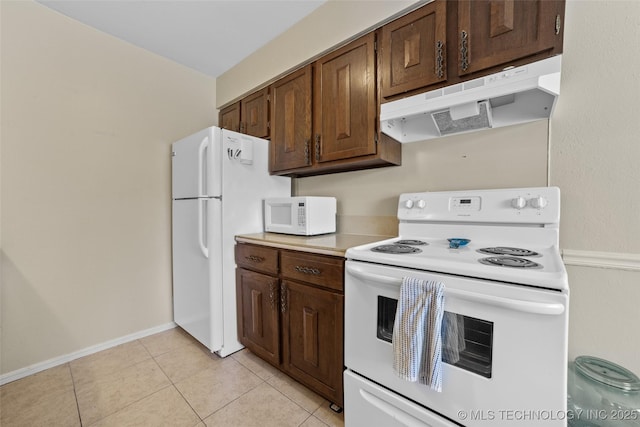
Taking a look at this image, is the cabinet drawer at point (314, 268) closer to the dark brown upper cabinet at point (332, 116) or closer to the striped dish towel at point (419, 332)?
the striped dish towel at point (419, 332)

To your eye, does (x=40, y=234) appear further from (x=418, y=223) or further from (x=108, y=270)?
(x=418, y=223)

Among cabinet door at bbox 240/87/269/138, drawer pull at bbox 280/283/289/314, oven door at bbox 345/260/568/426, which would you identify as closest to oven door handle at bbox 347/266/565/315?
oven door at bbox 345/260/568/426

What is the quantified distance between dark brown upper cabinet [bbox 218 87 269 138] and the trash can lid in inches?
90.6

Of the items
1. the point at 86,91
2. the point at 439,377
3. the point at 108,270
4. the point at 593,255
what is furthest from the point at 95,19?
the point at 593,255

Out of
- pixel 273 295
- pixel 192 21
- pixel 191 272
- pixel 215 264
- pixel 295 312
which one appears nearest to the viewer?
pixel 295 312

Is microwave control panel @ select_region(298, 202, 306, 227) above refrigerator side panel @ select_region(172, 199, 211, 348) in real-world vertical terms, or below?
above

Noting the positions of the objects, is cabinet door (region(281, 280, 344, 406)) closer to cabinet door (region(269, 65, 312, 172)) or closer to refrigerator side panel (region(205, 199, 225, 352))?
refrigerator side panel (region(205, 199, 225, 352))

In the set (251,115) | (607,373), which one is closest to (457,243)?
(607,373)

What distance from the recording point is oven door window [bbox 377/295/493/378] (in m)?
0.86

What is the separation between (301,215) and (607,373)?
1.60 metres

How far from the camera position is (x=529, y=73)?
1.04m

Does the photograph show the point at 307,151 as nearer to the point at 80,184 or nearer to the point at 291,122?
the point at 291,122

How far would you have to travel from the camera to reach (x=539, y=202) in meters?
1.14

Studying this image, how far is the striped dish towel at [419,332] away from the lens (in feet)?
2.90
